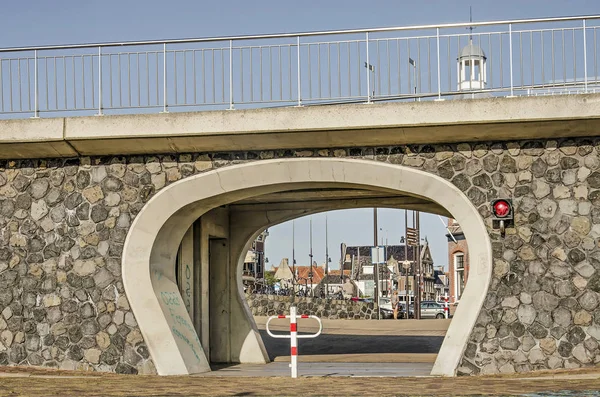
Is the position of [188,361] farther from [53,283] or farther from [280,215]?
[280,215]

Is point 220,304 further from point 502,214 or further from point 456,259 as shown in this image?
point 456,259

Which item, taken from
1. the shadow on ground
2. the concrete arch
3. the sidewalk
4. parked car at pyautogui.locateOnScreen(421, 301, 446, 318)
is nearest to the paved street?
the sidewalk

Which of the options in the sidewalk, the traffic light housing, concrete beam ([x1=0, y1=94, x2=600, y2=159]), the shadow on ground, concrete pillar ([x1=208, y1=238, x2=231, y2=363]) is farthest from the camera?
the shadow on ground

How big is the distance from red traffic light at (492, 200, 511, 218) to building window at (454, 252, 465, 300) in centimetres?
4945

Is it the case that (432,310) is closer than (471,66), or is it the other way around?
(471,66)

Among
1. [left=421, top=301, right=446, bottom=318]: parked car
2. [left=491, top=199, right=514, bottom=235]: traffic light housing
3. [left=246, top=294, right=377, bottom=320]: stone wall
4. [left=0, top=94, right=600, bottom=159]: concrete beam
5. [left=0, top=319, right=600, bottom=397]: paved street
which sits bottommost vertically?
[left=421, top=301, right=446, bottom=318]: parked car

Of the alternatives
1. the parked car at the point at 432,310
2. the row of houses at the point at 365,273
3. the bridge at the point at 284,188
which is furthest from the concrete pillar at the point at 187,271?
the row of houses at the point at 365,273

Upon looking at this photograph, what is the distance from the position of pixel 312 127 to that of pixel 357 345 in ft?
35.7

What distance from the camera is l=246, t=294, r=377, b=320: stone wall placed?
4250 cm

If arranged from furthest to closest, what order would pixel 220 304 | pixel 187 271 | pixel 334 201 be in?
pixel 220 304 < pixel 334 201 < pixel 187 271

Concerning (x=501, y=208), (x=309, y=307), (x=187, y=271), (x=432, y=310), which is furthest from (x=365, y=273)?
(x=501, y=208)

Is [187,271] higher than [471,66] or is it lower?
lower

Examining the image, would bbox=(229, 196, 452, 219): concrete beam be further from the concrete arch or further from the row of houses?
the row of houses

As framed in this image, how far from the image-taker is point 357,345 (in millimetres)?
25156
